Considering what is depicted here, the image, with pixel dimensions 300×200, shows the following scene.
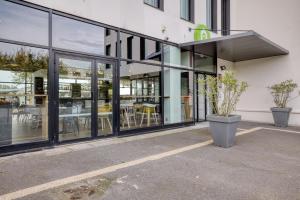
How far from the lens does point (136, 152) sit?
17.6 ft

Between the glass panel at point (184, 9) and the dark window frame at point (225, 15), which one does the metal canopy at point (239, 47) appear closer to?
the glass panel at point (184, 9)

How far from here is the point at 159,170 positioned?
13.7ft

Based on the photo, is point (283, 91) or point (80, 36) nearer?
point (80, 36)

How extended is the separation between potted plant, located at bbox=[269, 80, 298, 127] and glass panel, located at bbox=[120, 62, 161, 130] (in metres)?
5.02

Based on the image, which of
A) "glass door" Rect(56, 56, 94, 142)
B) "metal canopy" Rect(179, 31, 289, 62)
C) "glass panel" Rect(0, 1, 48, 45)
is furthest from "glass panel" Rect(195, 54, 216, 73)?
"glass panel" Rect(0, 1, 48, 45)

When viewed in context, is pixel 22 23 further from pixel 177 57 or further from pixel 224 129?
pixel 177 57

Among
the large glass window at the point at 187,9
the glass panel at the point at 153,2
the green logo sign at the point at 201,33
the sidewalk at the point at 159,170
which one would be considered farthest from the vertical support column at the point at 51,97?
the green logo sign at the point at 201,33

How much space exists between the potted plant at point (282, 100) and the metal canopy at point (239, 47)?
140 cm

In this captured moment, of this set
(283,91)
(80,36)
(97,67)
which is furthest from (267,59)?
(80,36)

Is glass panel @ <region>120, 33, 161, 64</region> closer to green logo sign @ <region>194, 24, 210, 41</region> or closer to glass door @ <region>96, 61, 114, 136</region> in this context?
glass door @ <region>96, 61, 114, 136</region>

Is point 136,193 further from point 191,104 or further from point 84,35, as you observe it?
point 191,104

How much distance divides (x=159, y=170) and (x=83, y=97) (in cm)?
306

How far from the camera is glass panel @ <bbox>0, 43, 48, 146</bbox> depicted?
504 centimetres

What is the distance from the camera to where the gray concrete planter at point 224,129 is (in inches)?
228
